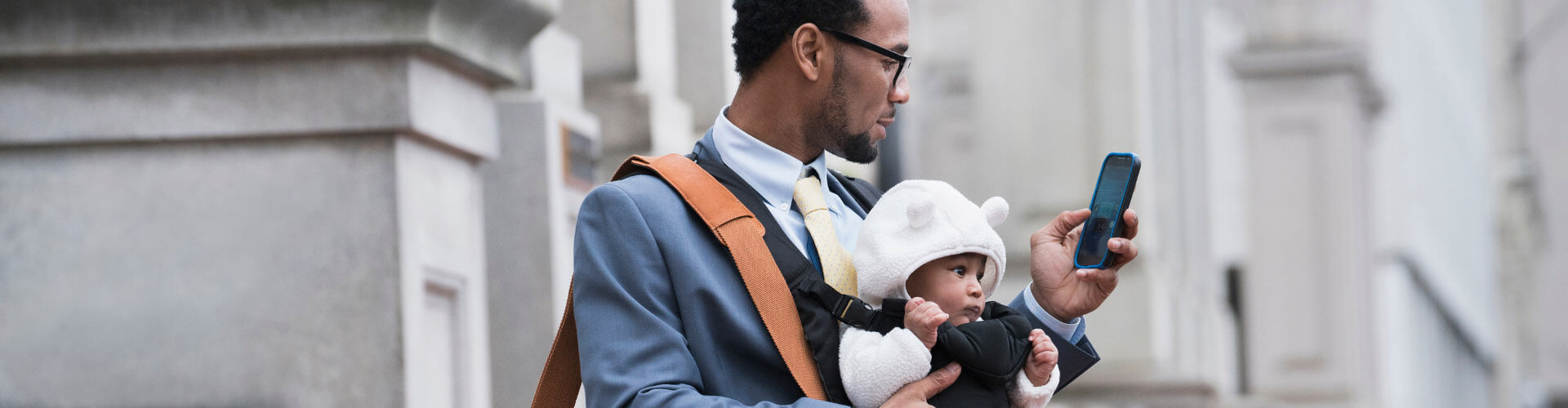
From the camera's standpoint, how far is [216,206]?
4098 millimetres

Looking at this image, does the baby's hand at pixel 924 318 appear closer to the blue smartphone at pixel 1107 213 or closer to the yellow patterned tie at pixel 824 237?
the yellow patterned tie at pixel 824 237

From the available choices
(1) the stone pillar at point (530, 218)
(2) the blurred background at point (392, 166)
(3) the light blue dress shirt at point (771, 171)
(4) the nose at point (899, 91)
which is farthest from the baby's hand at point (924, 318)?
(1) the stone pillar at point (530, 218)

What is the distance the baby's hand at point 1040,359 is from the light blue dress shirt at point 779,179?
0.19 metres

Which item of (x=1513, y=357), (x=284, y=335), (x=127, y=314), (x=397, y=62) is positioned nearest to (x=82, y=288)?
(x=127, y=314)

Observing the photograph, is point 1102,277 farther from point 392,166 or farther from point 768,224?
point 392,166

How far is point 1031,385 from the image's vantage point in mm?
2510

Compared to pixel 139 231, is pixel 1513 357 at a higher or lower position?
lower

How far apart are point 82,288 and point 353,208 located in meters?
0.63

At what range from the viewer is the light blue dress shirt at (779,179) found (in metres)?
2.68

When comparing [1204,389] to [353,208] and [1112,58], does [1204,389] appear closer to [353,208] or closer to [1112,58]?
[1112,58]

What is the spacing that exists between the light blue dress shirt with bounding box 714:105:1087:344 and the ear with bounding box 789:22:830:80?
14 cm

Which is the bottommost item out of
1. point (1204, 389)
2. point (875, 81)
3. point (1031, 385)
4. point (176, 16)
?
point (1204, 389)

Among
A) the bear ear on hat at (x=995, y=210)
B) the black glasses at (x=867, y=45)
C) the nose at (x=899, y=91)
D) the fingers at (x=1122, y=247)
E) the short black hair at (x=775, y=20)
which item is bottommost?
the fingers at (x=1122, y=247)

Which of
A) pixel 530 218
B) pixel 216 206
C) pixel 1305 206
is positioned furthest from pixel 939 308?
pixel 1305 206
